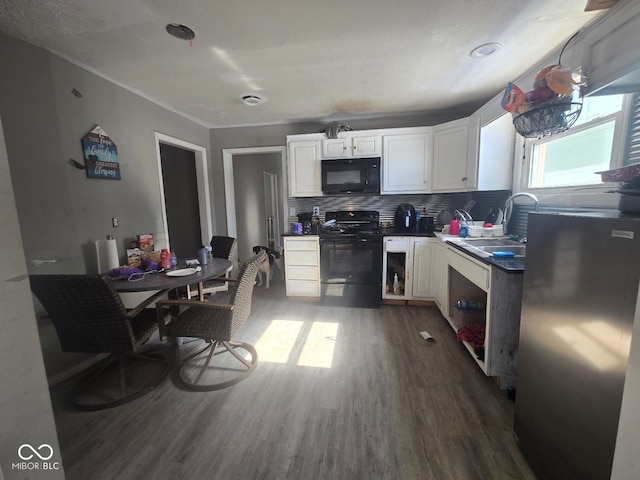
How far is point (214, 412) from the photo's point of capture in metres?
1.58

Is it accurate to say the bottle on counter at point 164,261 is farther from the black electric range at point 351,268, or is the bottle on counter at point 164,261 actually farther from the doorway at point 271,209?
the doorway at point 271,209

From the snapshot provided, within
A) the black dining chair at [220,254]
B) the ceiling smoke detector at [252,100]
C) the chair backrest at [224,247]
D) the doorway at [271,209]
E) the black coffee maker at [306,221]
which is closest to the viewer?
the ceiling smoke detector at [252,100]

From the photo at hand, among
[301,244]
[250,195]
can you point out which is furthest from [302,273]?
[250,195]

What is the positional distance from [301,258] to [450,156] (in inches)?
83.4

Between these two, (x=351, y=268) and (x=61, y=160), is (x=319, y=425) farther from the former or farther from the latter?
(x=61, y=160)

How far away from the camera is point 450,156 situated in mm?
2891

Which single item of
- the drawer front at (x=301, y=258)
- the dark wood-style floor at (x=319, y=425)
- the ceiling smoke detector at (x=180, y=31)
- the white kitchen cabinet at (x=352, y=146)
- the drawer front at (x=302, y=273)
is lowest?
the dark wood-style floor at (x=319, y=425)

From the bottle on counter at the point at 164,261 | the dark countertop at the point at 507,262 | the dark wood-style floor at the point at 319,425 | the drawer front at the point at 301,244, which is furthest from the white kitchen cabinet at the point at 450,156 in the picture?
the bottle on counter at the point at 164,261

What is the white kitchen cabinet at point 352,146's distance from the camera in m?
3.18

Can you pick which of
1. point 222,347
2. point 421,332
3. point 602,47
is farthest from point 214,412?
Result: point 602,47

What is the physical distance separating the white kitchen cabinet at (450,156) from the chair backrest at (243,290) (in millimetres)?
Answer: 2334

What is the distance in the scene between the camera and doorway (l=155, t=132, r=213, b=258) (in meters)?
3.67

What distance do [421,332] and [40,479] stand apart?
8.21ft

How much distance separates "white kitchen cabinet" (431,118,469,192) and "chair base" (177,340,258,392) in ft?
8.87
